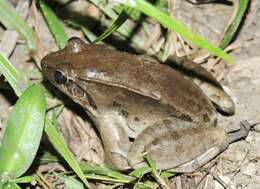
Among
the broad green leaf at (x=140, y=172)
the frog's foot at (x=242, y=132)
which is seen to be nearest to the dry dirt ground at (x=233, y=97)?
the frog's foot at (x=242, y=132)

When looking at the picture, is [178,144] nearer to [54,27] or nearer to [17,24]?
[54,27]

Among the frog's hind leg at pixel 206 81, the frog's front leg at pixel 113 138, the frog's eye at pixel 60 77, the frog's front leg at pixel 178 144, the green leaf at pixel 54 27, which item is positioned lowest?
the frog's front leg at pixel 113 138

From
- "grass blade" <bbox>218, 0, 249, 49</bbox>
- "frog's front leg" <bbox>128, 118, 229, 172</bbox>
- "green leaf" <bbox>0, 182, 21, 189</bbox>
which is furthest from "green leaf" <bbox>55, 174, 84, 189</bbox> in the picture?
"grass blade" <bbox>218, 0, 249, 49</bbox>

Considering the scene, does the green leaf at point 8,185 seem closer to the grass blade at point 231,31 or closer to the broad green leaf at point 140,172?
the broad green leaf at point 140,172

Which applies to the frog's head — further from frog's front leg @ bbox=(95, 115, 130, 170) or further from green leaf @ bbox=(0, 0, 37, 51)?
green leaf @ bbox=(0, 0, 37, 51)

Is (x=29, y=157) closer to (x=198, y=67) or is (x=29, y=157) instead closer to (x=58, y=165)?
(x=58, y=165)
